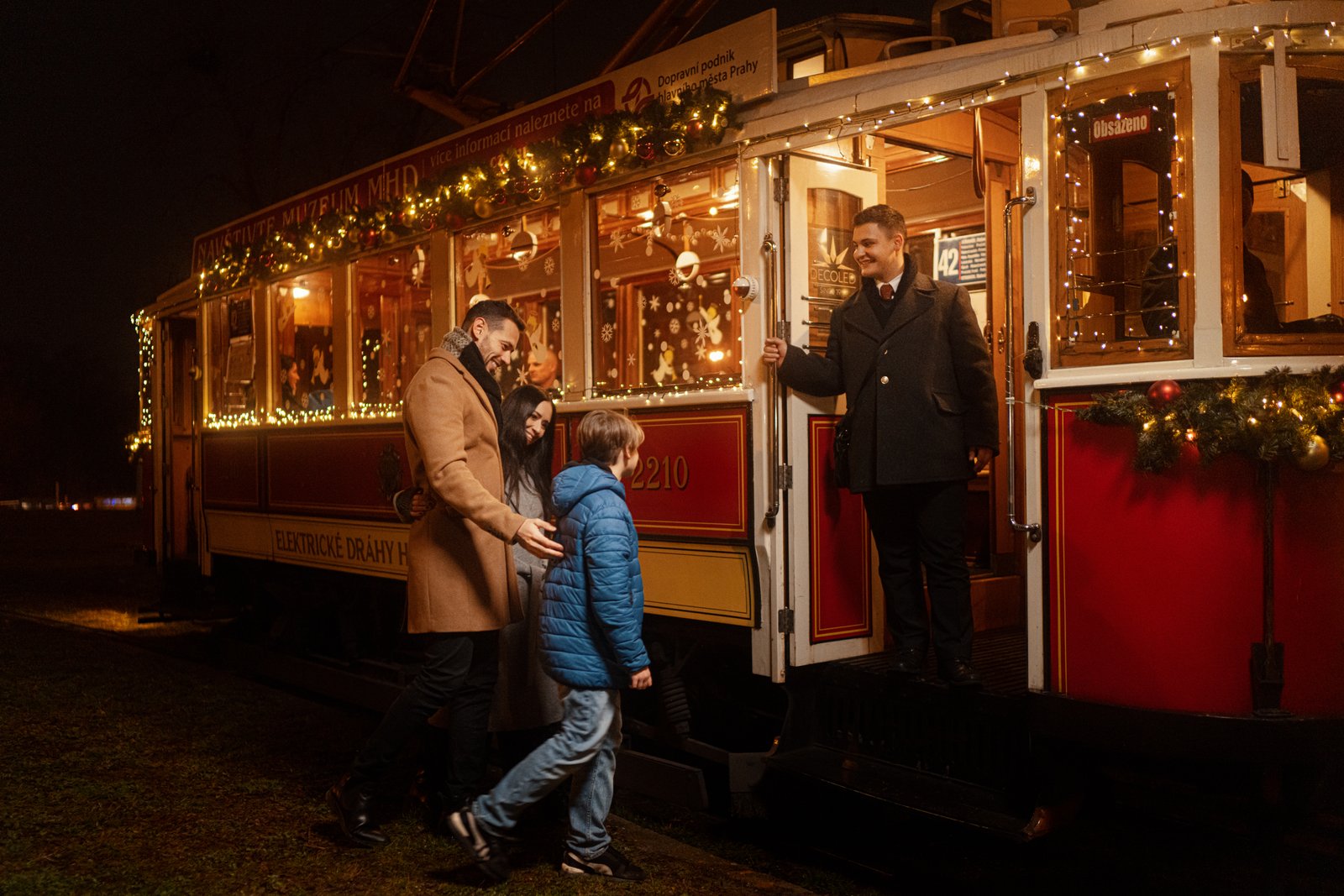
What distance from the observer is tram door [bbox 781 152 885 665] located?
5188mm

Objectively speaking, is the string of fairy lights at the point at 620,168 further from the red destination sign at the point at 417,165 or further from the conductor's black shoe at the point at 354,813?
the conductor's black shoe at the point at 354,813

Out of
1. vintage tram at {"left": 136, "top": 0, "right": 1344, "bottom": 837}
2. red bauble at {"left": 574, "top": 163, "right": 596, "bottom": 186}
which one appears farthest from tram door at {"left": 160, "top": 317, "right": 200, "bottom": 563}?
red bauble at {"left": 574, "top": 163, "right": 596, "bottom": 186}

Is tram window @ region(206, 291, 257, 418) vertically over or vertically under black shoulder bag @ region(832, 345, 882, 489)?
Answer: over

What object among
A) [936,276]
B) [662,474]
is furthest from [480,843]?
[936,276]

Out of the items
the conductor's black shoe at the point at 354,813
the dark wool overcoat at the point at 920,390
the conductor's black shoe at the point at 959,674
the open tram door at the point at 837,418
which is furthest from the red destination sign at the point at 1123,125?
the conductor's black shoe at the point at 354,813

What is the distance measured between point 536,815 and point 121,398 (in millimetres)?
74561

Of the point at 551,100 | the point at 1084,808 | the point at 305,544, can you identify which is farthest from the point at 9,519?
the point at 1084,808

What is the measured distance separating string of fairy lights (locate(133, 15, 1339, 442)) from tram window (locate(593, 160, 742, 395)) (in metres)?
0.09

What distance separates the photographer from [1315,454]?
3.71 m

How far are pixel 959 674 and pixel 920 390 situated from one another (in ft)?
3.60

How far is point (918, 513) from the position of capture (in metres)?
4.84

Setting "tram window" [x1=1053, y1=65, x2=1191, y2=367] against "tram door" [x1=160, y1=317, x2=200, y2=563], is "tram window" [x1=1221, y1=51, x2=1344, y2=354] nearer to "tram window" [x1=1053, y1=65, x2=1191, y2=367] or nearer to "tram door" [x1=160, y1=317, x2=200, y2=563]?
"tram window" [x1=1053, y1=65, x2=1191, y2=367]

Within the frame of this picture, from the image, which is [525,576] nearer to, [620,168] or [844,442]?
[844,442]

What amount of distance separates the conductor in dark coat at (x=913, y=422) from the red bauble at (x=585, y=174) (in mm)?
1528
